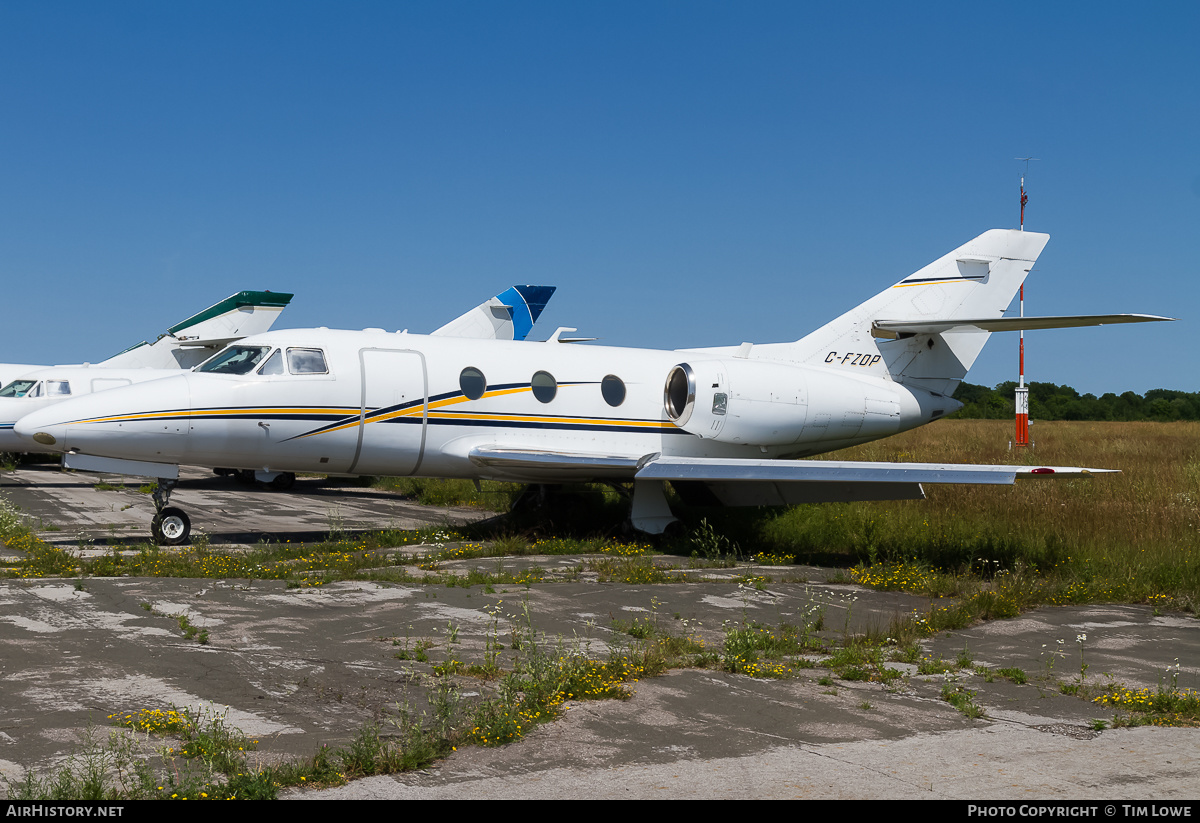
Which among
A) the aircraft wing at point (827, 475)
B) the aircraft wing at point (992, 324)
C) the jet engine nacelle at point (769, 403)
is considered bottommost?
the aircraft wing at point (827, 475)

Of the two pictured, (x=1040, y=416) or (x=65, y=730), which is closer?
(x=65, y=730)

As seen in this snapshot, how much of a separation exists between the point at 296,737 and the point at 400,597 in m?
4.41

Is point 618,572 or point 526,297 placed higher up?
point 526,297

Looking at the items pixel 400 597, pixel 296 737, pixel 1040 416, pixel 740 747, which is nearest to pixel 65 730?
pixel 296 737

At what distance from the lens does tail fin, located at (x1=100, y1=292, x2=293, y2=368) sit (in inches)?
1166

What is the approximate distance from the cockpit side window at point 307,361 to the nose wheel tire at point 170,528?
8.30 ft

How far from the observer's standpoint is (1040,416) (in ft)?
280

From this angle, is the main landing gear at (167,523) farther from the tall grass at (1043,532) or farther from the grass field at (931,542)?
the tall grass at (1043,532)

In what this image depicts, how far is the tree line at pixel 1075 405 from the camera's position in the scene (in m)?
78.5

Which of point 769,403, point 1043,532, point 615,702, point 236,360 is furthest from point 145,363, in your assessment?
point 615,702

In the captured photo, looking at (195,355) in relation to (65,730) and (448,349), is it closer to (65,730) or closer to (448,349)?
(448,349)

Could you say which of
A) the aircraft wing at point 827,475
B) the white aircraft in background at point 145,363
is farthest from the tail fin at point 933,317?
the white aircraft in background at point 145,363

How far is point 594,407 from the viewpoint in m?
15.3

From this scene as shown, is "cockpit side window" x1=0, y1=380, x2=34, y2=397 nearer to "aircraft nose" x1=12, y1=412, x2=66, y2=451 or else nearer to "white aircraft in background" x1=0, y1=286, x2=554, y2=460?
"white aircraft in background" x1=0, y1=286, x2=554, y2=460
